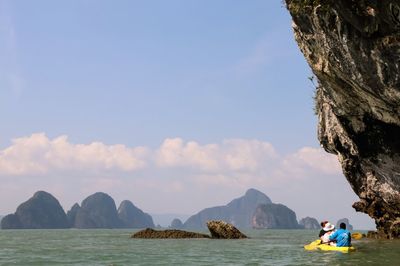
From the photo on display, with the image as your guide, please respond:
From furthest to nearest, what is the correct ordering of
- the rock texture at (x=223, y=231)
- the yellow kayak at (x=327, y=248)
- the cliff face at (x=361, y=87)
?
the rock texture at (x=223, y=231) → the yellow kayak at (x=327, y=248) → the cliff face at (x=361, y=87)

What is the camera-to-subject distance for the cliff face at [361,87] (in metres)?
22.3

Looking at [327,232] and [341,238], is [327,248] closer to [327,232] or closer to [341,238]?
[341,238]

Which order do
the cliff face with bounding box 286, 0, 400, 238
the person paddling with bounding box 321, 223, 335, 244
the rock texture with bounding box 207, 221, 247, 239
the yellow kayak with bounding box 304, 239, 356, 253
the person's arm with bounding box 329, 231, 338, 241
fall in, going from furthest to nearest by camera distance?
the rock texture with bounding box 207, 221, 247, 239 → the person paddling with bounding box 321, 223, 335, 244 → the person's arm with bounding box 329, 231, 338, 241 → the yellow kayak with bounding box 304, 239, 356, 253 → the cliff face with bounding box 286, 0, 400, 238

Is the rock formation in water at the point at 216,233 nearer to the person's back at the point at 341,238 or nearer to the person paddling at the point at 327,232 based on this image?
A: the person paddling at the point at 327,232

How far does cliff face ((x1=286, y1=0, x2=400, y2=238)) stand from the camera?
73.3 feet

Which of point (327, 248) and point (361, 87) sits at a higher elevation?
point (361, 87)

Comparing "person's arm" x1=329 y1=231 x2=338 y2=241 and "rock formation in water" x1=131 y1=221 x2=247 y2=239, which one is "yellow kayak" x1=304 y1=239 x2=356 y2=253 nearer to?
"person's arm" x1=329 y1=231 x2=338 y2=241

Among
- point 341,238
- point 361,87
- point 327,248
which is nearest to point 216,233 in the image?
point 327,248

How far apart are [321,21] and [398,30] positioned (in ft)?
12.0

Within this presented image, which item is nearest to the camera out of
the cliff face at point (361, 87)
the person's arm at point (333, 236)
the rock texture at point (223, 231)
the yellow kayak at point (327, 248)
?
the cliff face at point (361, 87)

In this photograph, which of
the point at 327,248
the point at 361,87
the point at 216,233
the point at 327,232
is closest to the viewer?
the point at 327,248

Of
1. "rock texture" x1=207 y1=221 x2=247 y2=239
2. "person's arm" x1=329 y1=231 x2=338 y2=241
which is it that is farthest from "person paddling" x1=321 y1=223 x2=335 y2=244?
"rock texture" x1=207 y1=221 x2=247 y2=239

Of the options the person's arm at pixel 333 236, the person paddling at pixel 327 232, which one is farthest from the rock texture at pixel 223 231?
the person's arm at pixel 333 236

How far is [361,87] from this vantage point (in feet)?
85.9
